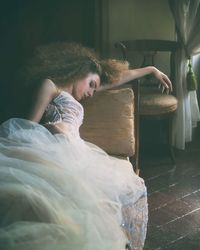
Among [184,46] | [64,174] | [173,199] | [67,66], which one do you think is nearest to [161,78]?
[67,66]

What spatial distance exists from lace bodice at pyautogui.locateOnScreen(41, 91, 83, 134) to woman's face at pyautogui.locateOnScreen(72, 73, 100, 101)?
10cm

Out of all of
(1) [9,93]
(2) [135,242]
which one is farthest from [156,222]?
(1) [9,93]

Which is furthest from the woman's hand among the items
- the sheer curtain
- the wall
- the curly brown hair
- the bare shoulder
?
the wall

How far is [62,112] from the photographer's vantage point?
218 cm

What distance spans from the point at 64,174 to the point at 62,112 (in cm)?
66

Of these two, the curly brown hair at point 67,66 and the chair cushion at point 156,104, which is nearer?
the curly brown hair at point 67,66

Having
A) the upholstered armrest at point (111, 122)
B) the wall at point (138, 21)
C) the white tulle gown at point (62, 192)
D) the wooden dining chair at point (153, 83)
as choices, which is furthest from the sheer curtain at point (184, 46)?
the white tulle gown at point (62, 192)

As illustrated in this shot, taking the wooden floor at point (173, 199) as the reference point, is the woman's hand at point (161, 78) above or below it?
above

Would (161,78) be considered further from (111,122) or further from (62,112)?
(62,112)

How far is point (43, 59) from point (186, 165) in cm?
153

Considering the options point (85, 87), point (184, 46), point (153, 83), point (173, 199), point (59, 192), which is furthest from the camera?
point (153, 83)

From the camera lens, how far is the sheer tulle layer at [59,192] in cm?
125

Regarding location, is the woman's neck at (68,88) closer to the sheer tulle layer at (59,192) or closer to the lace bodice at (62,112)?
the lace bodice at (62,112)

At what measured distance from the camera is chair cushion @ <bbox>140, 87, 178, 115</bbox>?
124 inches
